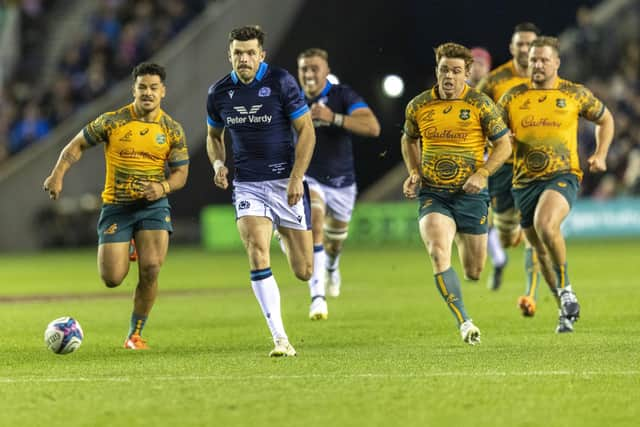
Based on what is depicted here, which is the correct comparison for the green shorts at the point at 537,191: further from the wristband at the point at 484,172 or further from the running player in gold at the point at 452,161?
the wristband at the point at 484,172

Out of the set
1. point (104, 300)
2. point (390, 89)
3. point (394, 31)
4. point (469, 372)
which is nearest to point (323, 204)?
point (104, 300)

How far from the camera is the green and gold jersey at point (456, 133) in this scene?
452 inches

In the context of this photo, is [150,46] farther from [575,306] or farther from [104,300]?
[575,306]

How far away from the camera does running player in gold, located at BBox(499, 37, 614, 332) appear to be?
478 inches

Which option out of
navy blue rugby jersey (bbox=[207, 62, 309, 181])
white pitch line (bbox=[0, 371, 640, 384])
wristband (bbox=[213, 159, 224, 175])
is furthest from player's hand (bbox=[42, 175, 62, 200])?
white pitch line (bbox=[0, 371, 640, 384])

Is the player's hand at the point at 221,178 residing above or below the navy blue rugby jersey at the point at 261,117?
below

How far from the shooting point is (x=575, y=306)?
1199 cm

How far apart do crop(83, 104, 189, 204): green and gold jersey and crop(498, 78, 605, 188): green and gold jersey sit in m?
3.17

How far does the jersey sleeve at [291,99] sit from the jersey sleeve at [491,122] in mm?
1628

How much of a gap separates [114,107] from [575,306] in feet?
68.7

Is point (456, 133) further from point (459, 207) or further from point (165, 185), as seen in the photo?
point (165, 185)

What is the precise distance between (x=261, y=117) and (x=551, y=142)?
2.97 meters

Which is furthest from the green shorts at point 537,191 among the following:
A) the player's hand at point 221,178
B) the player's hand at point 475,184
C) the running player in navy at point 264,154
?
the player's hand at point 221,178

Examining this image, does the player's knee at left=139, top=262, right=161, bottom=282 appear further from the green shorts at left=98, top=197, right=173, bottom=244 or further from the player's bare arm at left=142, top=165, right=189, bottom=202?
the player's bare arm at left=142, top=165, right=189, bottom=202
